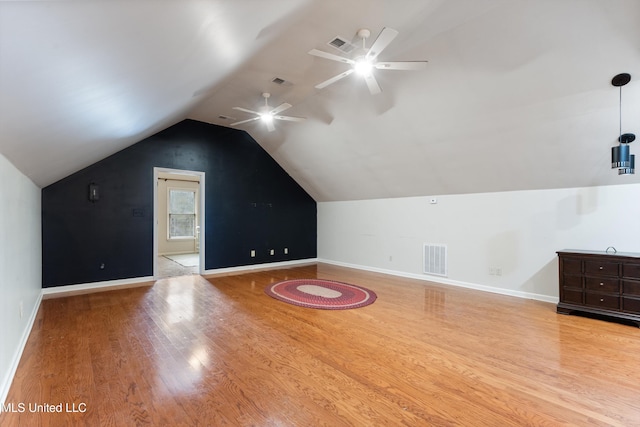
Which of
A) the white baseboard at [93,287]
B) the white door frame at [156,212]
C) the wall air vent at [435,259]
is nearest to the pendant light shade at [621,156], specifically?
the wall air vent at [435,259]

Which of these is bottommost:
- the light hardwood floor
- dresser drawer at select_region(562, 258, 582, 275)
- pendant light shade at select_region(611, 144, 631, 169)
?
the light hardwood floor

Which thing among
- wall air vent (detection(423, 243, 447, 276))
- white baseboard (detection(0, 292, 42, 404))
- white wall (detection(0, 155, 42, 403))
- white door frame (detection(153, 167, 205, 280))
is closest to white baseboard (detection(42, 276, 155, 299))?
white door frame (detection(153, 167, 205, 280))

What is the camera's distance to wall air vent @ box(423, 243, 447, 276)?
17.8ft

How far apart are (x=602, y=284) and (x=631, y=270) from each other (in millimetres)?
307

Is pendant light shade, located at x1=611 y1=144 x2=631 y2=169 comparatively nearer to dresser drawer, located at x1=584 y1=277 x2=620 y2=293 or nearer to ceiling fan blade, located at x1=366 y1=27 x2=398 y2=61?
dresser drawer, located at x1=584 y1=277 x2=620 y2=293

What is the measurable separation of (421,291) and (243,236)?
12.8ft

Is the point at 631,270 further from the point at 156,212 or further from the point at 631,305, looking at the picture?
the point at 156,212

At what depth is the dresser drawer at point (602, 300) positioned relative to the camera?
343 cm


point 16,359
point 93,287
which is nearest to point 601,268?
point 16,359

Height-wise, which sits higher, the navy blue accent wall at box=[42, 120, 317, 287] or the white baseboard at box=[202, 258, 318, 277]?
the navy blue accent wall at box=[42, 120, 317, 287]

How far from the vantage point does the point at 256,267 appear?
6.79 m

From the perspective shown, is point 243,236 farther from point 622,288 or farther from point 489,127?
point 622,288

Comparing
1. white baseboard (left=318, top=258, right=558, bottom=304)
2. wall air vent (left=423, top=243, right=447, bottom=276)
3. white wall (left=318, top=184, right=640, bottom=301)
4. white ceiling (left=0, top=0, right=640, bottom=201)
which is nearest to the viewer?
white ceiling (left=0, top=0, right=640, bottom=201)

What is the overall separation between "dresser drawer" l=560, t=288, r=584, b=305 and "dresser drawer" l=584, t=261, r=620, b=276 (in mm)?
278
